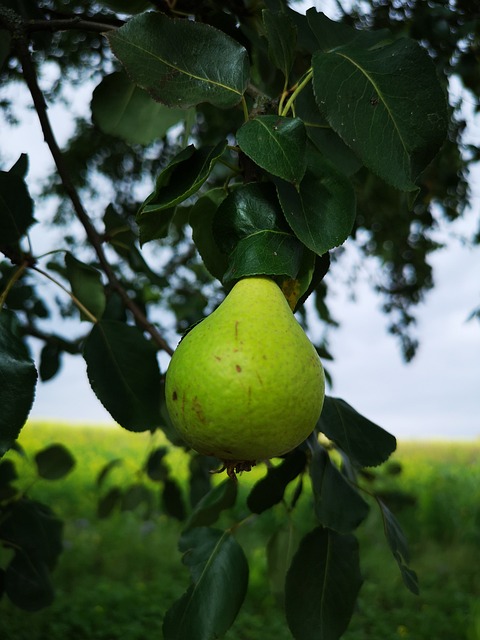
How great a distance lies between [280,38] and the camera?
2.72ft

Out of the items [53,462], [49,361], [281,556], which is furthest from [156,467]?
[281,556]

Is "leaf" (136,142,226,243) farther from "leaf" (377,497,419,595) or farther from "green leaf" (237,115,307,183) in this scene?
"leaf" (377,497,419,595)

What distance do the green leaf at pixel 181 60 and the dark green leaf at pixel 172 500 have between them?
5.63 feet

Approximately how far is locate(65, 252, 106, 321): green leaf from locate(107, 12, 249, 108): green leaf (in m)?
0.54

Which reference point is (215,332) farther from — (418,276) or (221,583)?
(418,276)

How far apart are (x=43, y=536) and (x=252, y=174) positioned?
1224 mm

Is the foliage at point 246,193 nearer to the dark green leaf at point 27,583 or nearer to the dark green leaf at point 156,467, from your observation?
the dark green leaf at point 27,583

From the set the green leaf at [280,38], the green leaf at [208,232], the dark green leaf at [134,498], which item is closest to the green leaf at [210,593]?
the green leaf at [208,232]

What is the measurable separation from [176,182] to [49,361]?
128cm

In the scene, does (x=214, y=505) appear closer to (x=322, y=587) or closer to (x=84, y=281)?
(x=322, y=587)

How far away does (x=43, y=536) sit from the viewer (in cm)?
168

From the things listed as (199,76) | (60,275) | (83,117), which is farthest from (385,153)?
(83,117)

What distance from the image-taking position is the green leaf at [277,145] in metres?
0.69

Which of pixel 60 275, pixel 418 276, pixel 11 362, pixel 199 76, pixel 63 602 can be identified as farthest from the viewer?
pixel 418 276
